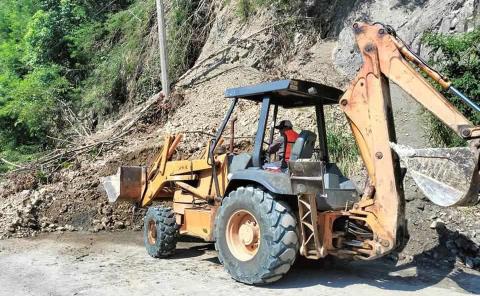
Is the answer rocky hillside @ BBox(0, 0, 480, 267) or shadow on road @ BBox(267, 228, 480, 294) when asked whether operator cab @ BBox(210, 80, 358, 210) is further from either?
rocky hillside @ BBox(0, 0, 480, 267)

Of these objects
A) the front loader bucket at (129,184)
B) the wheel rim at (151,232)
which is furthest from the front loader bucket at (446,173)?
the front loader bucket at (129,184)

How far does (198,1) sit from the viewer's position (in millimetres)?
18281

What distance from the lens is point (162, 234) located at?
25.2 ft

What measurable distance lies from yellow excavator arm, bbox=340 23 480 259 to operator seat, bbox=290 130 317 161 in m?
0.63

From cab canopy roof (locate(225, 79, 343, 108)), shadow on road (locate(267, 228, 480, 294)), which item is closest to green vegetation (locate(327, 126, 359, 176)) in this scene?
shadow on road (locate(267, 228, 480, 294))

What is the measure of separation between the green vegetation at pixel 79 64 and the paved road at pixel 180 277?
933 centimetres

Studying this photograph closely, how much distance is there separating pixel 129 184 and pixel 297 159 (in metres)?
3.53

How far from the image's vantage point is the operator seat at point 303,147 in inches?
255

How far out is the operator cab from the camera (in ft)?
19.8

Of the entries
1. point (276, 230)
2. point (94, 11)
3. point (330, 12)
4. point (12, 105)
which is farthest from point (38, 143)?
point (276, 230)

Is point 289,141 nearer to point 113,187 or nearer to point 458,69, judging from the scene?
point 113,187

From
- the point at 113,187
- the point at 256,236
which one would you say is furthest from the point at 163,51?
the point at 256,236

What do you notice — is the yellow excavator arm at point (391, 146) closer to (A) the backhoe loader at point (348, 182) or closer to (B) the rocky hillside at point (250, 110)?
(A) the backhoe loader at point (348, 182)

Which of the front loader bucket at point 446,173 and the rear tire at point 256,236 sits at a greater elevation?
the front loader bucket at point 446,173
